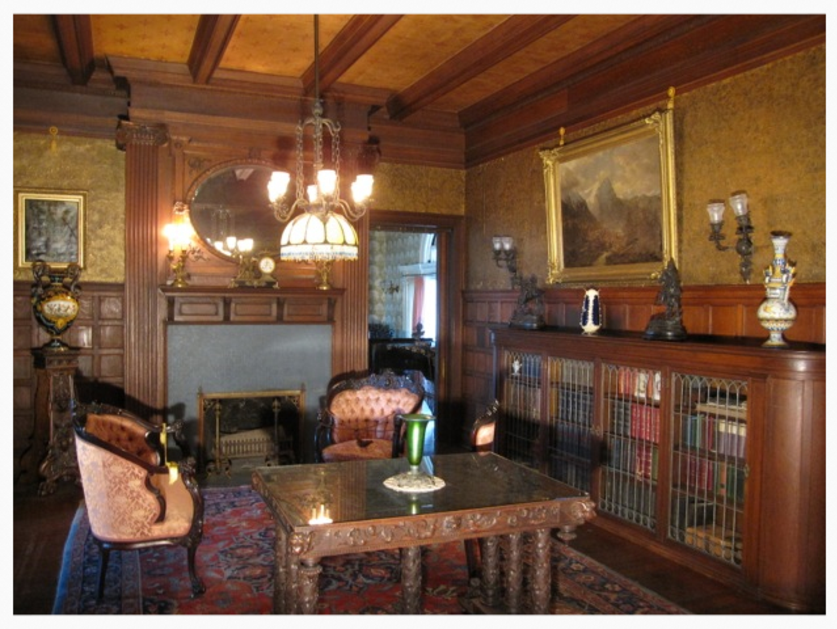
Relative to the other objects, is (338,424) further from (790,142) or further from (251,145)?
(790,142)

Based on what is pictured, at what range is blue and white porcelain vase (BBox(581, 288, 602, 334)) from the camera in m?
5.15

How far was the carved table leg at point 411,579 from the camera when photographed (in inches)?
128

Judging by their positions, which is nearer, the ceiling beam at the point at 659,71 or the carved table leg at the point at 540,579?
the carved table leg at the point at 540,579

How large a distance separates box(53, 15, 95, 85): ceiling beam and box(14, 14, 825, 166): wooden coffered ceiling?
14mm

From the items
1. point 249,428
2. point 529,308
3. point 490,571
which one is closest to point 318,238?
point 490,571

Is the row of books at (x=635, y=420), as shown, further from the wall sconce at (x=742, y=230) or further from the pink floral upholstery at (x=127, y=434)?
the pink floral upholstery at (x=127, y=434)

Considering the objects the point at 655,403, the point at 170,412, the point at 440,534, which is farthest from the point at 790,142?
the point at 170,412

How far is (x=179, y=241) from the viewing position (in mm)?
5895

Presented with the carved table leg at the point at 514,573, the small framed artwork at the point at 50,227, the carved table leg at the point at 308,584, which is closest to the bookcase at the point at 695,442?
the carved table leg at the point at 514,573

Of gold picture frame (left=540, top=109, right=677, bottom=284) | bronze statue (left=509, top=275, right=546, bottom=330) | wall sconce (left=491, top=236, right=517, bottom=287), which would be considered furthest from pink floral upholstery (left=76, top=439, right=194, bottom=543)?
wall sconce (left=491, top=236, right=517, bottom=287)

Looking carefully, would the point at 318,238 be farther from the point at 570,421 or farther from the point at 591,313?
the point at 570,421

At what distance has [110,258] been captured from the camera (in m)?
6.12

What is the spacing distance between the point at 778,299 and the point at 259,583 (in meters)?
3.07

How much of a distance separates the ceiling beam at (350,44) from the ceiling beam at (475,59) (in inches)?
27.3
